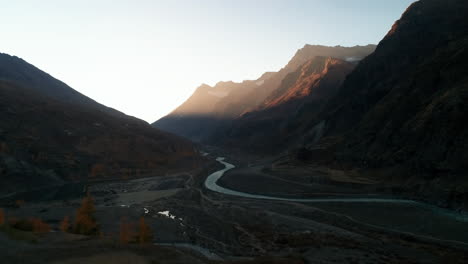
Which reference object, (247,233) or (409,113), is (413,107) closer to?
(409,113)

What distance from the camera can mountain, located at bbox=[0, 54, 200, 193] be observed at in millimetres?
74188

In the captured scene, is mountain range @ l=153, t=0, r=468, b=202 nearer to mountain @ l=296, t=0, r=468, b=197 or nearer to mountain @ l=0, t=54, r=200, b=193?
mountain @ l=296, t=0, r=468, b=197

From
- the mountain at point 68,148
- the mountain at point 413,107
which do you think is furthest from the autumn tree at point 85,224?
the mountain at point 413,107

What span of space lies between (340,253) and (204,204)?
95.7 feet

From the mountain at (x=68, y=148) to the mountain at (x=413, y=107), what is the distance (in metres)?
51.2

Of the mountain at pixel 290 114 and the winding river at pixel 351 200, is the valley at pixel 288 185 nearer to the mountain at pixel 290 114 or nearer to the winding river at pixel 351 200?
the winding river at pixel 351 200

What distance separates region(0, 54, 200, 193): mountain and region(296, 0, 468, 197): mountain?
51186mm

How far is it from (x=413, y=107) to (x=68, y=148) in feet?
275

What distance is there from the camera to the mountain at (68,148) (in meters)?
74.2

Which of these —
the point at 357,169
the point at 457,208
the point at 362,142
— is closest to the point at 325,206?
the point at 457,208

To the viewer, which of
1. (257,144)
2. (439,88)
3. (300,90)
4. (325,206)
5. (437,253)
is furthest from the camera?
(300,90)

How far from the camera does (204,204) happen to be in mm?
54125

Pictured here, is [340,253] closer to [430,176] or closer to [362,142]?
[430,176]

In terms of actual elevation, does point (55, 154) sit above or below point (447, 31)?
below
